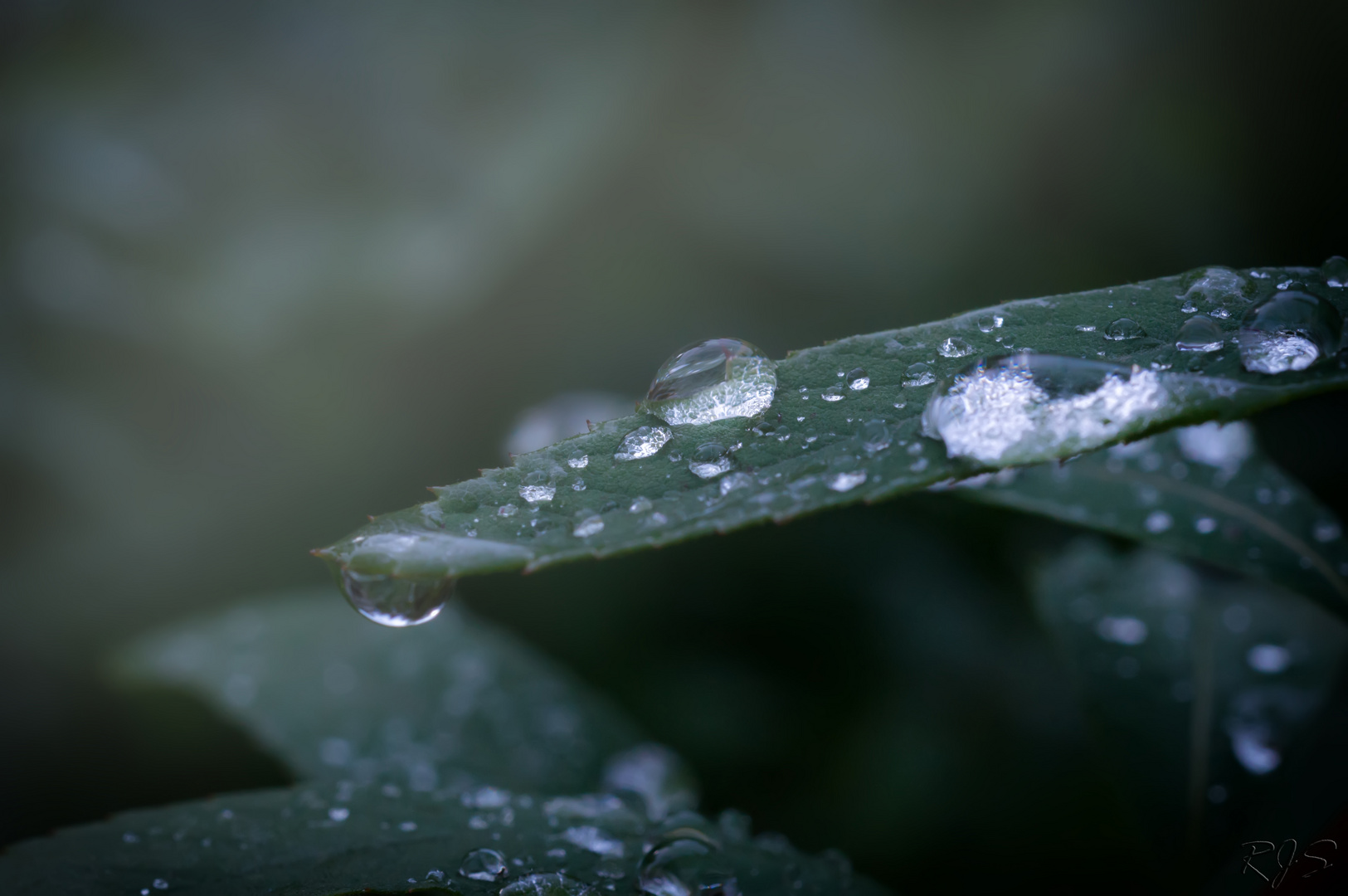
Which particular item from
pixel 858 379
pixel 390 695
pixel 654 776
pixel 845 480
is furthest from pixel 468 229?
pixel 845 480

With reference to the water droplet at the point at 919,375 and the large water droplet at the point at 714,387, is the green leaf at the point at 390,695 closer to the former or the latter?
the large water droplet at the point at 714,387

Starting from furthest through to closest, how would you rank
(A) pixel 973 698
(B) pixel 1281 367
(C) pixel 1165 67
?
(C) pixel 1165 67
(A) pixel 973 698
(B) pixel 1281 367

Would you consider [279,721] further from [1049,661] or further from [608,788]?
[1049,661]

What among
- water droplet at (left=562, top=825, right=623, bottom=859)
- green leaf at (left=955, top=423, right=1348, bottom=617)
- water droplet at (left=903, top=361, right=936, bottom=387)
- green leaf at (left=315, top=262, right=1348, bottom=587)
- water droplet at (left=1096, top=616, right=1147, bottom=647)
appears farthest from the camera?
water droplet at (left=1096, top=616, right=1147, bottom=647)

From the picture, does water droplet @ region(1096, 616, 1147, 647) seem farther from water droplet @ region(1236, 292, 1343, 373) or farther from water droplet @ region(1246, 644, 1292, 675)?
water droplet @ region(1236, 292, 1343, 373)

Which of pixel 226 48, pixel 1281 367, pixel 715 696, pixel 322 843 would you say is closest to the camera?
pixel 1281 367

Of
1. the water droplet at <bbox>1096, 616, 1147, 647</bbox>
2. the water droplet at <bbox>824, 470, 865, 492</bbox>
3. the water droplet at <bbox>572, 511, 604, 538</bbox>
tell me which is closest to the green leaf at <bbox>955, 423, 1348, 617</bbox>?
the water droplet at <bbox>1096, 616, 1147, 647</bbox>

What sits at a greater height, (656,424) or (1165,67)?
(1165,67)

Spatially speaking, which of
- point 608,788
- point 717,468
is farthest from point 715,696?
point 717,468
